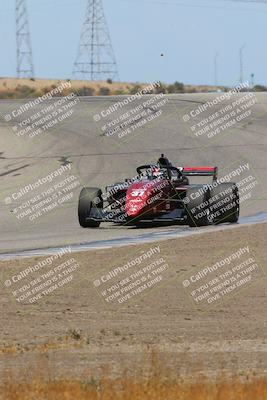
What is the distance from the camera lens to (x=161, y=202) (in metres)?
25.8

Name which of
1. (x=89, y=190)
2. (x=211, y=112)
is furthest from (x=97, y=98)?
(x=89, y=190)

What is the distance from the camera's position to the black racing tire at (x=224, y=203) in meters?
25.8

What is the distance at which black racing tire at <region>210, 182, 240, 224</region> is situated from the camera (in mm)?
25797

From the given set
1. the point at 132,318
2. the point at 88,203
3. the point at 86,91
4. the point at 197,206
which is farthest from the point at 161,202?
the point at 86,91

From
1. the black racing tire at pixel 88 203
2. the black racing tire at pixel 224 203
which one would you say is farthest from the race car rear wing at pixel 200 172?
the black racing tire at pixel 88 203

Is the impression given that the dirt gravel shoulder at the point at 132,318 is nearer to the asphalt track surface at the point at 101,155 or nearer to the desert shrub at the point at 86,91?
the asphalt track surface at the point at 101,155

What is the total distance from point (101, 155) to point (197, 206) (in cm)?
1838

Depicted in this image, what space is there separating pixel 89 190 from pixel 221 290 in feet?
32.3

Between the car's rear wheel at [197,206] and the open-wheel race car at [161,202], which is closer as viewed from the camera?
the car's rear wheel at [197,206]

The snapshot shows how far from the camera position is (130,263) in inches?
772

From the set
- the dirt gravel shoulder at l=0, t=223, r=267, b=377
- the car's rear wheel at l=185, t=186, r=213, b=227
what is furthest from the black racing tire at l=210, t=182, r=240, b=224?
the dirt gravel shoulder at l=0, t=223, r=267, b=377

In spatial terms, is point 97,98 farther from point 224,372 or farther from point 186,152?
point 224,372

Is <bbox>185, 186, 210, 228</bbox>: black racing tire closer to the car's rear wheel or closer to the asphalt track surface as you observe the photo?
the car's rear wheel

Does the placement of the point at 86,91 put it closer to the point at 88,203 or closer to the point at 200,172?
the point at 200,172
